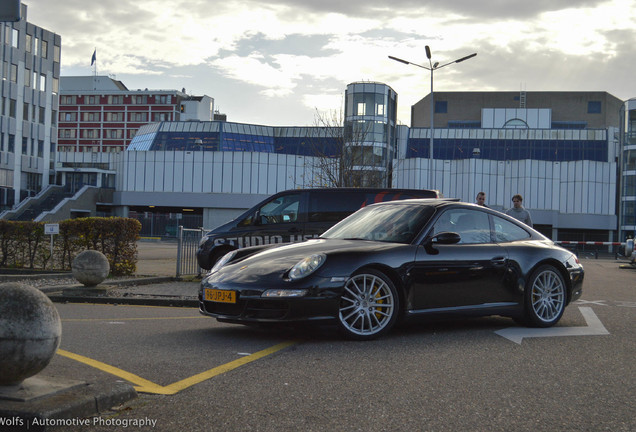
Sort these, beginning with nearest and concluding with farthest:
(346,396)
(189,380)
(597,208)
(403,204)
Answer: (346,396)
(189,380)
(403,204)
(597,208)

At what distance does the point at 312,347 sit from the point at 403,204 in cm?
230

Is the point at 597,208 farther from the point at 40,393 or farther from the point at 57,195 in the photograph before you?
the point at 40,393

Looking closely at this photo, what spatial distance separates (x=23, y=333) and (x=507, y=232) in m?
5.74

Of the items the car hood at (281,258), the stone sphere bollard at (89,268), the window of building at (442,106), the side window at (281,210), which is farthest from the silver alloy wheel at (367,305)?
the window of building at (442,106)

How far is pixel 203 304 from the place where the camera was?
735 cm

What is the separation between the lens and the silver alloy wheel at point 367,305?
6941 mm

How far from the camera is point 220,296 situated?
23.1 ft

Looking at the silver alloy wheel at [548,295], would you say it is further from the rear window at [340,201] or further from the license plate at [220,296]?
the rear window at [340,201]

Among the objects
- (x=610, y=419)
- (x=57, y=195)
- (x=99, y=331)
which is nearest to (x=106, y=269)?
(x=99, y=331)

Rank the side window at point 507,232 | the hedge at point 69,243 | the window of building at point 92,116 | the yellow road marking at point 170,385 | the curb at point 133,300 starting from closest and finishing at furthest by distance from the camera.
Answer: the yellow road marking at point 170,385
the side window at point 507,232
the curb at point 133,300
the hedge at point 69,243
the window of building at point 92,116

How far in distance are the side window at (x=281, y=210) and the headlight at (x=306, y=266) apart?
6534 mm

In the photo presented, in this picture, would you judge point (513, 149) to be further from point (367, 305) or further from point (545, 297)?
point (367, 305)

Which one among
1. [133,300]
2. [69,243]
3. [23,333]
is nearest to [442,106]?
[69,243]

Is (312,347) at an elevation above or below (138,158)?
below
